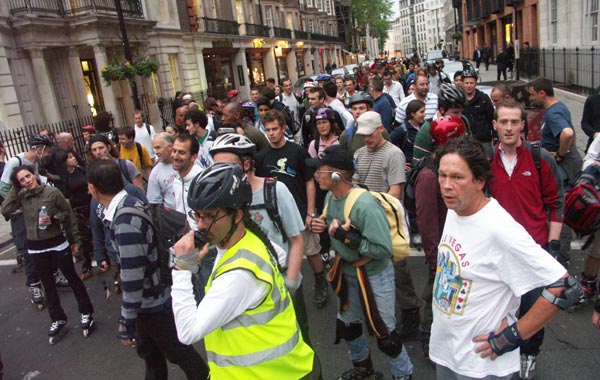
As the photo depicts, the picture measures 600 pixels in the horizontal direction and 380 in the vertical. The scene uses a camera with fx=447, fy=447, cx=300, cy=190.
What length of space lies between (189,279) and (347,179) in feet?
4.82

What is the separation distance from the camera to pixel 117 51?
21.9 m

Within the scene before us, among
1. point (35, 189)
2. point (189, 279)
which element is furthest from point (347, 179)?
point (35, 189)

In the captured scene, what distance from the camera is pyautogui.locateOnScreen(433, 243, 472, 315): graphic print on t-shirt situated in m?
2.21

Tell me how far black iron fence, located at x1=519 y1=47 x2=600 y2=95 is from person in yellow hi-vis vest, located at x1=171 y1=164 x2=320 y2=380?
548 inches

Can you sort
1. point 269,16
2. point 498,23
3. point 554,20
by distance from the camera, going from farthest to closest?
point 269,16 < point 498,23 < point 554,20

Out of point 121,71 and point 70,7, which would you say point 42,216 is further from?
point 70,7

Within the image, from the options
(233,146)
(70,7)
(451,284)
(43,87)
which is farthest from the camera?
(70,7)

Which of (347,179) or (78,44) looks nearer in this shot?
(347,179)

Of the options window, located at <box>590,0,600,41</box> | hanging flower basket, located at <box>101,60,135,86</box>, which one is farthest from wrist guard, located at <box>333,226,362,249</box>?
window, located at <box>590,0,600,41</box>

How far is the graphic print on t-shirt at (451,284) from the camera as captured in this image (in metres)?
2.21

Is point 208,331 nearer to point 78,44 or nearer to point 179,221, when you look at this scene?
point 179,221

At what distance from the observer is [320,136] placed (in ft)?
19.4

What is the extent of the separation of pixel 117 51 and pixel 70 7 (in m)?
3.30

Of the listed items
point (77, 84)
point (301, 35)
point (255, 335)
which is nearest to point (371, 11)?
point (301, 35)
